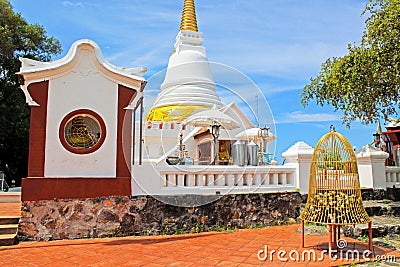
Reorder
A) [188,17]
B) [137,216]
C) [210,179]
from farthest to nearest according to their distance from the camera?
[188,17], [210,179], [137,216]

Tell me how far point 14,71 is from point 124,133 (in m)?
10.0

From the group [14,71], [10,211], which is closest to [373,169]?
[10,211]

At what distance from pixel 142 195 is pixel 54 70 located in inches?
115

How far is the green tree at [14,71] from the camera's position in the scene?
13.1 meters

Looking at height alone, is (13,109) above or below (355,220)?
above

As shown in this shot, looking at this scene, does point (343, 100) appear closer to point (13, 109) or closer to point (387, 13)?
point (387, 13)

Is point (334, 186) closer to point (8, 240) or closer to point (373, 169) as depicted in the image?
point (373, 169)

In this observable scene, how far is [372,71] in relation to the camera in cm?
708

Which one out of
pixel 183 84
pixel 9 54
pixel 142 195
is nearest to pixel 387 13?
pixel 142 195

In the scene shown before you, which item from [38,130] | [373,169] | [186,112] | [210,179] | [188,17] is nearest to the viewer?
[38,130]

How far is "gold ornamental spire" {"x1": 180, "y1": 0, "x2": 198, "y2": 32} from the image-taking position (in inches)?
746

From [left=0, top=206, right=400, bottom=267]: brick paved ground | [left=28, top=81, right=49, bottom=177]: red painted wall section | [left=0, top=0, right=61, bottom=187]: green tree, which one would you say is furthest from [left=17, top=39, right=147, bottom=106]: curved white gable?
[left=0, top=0, right=61, bottom=187]: green tree

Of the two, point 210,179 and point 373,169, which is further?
point 373,169

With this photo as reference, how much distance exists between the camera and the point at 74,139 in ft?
20.6
